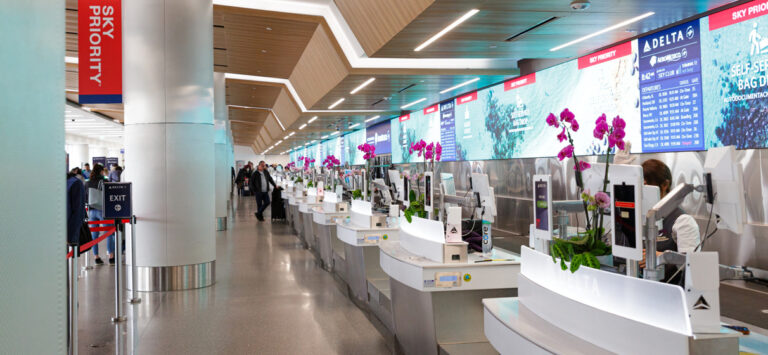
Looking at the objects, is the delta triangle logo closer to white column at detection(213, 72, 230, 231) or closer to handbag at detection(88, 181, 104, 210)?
handbag at detection(88, 181, 104, 210)

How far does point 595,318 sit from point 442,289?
59.6 inches

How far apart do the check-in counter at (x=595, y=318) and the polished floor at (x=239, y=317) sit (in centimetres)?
199

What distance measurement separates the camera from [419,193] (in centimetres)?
586

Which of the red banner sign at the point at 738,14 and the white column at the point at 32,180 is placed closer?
the white column at the point at 32,180

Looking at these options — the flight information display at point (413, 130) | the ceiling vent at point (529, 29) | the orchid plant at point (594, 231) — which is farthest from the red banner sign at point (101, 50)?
the flight information display at point (413, 130)

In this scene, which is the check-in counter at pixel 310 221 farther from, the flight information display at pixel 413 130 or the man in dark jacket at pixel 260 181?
the flight information display at pixel 413 130

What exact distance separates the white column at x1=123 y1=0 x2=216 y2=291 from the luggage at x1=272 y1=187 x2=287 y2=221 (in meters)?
9.25

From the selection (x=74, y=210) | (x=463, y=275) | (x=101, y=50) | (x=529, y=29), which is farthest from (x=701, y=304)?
(x=101, y=50)

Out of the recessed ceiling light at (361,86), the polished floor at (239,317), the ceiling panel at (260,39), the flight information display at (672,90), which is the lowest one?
the polished floor at (239,317)

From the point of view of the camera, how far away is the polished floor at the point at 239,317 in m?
4.62

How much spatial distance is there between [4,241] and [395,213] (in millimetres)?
5080

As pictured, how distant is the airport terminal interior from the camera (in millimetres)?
1943

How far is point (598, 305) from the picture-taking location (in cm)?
234

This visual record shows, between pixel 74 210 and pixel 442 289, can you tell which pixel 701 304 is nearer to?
pixel 442 289
